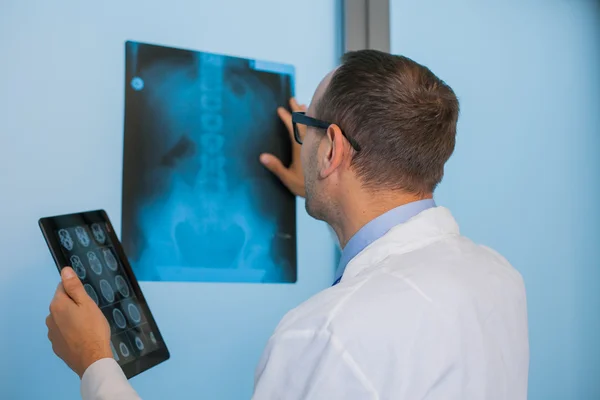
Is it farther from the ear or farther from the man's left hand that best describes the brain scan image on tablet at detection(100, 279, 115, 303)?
the ear

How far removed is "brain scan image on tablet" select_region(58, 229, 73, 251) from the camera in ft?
3.22

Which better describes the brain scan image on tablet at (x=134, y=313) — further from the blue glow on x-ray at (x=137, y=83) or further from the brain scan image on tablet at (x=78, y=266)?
the blue glow on x-ray at (x=137, y=83)

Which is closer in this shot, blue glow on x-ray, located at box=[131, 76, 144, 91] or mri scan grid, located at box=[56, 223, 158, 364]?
mri scan grid, located at box=[56, 223, 158, 364]

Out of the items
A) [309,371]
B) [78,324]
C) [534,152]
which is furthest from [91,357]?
[534,152]

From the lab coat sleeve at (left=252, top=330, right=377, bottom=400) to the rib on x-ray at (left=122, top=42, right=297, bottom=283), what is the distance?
44 centimetres

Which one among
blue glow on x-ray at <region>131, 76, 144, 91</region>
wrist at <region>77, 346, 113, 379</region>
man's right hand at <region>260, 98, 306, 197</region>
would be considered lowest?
wrist at <region>77, 346, 113, 379</region>

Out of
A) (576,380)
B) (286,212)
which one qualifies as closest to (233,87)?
(286,212)

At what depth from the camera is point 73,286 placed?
0.92 metres

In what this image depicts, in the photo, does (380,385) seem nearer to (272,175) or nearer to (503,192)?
(272,175)

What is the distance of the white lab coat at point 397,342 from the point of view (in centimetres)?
80

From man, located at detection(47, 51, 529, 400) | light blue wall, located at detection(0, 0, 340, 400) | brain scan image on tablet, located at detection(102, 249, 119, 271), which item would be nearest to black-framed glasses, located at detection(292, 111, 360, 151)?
man, located at detection(47, 51, 529, 400)

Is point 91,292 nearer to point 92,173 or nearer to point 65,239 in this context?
point 65,239

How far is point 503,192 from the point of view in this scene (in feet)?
5.20

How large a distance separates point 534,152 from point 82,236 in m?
1.11
